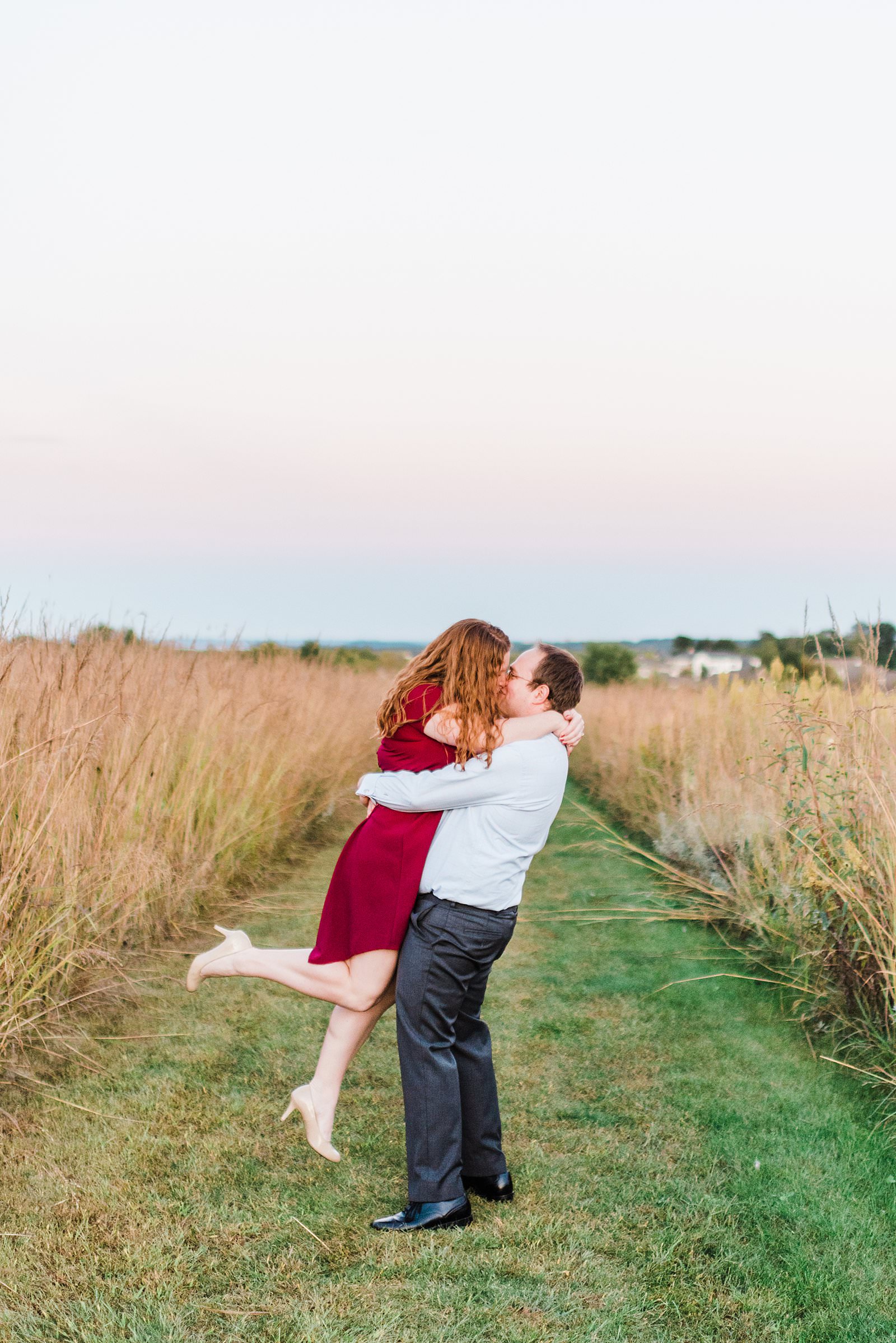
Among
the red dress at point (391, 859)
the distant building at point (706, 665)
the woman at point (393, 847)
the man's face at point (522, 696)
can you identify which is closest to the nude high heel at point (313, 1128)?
the woman at point (393, 847)

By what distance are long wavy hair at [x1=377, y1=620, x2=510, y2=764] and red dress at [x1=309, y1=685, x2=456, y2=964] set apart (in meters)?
0.03

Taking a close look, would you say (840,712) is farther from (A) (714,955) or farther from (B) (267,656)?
(B) (267,656)

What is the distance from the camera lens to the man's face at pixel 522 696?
3021 millimetres

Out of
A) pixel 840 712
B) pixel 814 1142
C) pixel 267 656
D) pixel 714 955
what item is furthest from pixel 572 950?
pixel 267 656

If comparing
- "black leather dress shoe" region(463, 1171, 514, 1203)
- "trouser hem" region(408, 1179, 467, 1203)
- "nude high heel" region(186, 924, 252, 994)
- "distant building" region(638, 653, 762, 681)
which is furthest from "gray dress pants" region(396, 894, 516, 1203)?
"distant building" region(638, 653, 762, 681)

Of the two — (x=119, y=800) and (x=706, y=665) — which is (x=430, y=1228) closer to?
(x=119, y=800)

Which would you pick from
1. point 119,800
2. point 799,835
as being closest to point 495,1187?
point 799,835

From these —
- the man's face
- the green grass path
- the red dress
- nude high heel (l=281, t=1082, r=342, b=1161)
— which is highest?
the man's face

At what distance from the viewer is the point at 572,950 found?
6.26 m

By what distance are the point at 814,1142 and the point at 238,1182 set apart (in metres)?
1.94

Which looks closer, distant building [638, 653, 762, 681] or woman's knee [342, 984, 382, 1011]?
woman's knee [342, 984, 382, 1011]

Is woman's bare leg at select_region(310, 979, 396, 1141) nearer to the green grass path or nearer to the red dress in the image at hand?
the red dress

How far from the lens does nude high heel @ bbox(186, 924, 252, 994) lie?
10.7 feet

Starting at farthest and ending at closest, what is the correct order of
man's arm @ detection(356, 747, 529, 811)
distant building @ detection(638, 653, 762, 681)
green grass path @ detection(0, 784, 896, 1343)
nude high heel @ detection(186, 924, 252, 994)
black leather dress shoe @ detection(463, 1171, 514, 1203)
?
1. distant building @ detection(638, 653, 762, 681)
2. nude high heel @ detection(186, 924, 252, 994)
3. black leather dress shoe @ detection(463, 1171, 514, 1203)
4. man's arm @ detection(356, 747, 529, 811)
5. green grass path @ detection(0, 784, 896, 1343)
